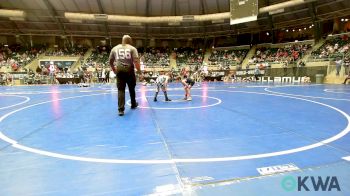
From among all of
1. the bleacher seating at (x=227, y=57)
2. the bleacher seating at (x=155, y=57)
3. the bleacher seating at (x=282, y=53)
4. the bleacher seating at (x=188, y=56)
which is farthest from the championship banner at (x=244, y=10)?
the bleacher seating at (x=155, y=57)

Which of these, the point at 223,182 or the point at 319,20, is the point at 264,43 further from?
the point at 223,182

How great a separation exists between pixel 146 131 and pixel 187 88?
200 inches

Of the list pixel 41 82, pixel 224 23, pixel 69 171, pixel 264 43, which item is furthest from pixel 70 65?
pixel 69 171

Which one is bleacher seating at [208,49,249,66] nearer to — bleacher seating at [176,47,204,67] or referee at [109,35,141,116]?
bleacher seating at [176,47,204,67]

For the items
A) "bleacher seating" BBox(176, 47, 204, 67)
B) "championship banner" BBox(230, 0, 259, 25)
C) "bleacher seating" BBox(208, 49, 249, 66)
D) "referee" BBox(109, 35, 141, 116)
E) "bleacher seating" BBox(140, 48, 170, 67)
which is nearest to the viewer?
"referee" BBox(109, 35, 141, 116)

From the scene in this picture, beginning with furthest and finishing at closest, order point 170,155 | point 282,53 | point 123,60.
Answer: point 282,53 < point 123,60 < point 170,155

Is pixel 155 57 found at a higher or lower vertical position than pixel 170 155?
higher

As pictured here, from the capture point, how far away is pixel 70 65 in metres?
34.0

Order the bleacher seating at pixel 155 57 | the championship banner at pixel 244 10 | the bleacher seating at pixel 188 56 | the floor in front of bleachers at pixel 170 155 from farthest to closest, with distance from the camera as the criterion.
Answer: the bleacher seating at pixel 188 56
the bleacher seating at pixel 155 57
the championship banner at pixel 244 10
the floor in front of bleachers at pixel 170 155

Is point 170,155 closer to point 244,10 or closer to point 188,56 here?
point 244,10

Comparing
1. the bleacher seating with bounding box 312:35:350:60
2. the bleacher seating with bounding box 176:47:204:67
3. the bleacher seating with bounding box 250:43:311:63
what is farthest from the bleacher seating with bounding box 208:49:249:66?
the bleacher seating with bounding box 312:35:350:60
